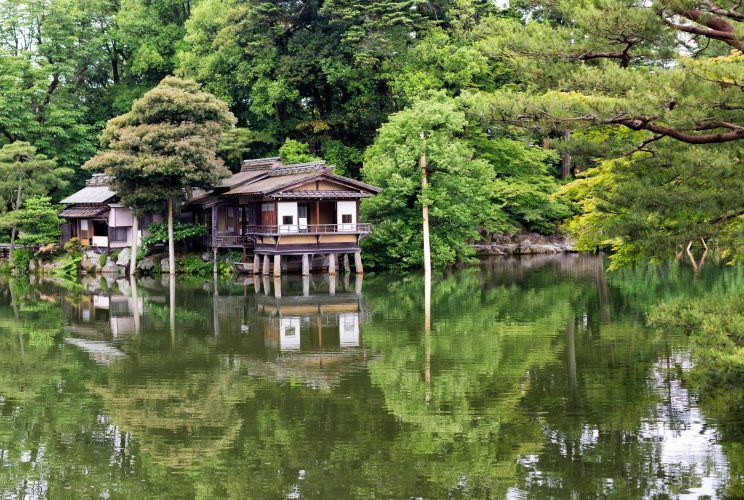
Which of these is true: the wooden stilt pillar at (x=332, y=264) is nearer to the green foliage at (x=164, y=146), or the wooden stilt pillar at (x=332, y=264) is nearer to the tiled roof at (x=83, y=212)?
the green foliage at (x=164, y=146)

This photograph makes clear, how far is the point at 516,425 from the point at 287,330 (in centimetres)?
1019

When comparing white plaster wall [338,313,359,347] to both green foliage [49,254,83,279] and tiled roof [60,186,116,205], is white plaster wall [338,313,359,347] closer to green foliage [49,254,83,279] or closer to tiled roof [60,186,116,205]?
green foliage [49,254,83,279]

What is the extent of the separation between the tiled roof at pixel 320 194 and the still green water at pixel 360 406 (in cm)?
1187

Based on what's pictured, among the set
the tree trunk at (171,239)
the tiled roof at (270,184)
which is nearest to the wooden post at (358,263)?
the tiled roof at (270,184)

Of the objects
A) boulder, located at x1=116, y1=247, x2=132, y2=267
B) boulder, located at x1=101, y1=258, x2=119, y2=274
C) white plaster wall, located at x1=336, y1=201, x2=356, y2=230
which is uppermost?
white plaster wall, located at x1=336, y1=201, x2=356, y2=230

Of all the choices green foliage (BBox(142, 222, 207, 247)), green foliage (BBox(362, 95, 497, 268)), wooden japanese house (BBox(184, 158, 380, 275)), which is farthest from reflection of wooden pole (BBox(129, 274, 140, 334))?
green foliage (BBox(362, 95, 497, 268))

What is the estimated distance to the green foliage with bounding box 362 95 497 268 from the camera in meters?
36.2

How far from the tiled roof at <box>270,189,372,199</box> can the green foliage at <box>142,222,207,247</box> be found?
5536mm

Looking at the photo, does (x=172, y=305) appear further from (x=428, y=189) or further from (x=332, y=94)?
(x=332, y=94)

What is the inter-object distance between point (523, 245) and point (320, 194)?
51.2 feet

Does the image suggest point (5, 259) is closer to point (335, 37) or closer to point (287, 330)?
point (335, 37)

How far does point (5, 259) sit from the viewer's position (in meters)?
A: 43.8

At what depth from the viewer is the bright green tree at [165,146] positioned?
36.1 metres

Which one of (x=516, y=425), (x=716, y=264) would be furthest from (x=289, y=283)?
(x=516, y=425)
